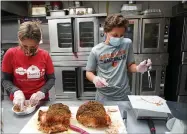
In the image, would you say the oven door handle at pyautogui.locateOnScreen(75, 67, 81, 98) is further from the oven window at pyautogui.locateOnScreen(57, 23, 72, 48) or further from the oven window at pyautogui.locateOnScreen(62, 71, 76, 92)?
the oven window at pyautogui.locateOnScreen(57, 23, 72, 48)

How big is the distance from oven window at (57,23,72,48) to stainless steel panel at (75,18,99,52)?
136 millimetres

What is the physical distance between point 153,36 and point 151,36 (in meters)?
0.03

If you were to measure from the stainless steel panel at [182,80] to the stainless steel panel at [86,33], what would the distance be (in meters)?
1.42

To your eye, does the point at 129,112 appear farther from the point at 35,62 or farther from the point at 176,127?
the point at 35,62

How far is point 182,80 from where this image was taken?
254 centimetres

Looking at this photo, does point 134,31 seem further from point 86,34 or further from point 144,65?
point 144,65

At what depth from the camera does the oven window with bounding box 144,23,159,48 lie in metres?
2.65

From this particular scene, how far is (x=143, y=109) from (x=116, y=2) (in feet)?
8.87

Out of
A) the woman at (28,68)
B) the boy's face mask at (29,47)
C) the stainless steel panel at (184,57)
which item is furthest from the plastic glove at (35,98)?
the stainless steel panel at (184,57)

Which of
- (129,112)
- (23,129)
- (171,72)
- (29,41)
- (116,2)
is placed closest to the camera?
(23,129)

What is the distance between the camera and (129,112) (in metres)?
1.07

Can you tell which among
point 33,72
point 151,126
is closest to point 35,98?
point 33,72

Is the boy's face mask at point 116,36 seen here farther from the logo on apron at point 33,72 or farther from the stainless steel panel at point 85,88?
the stainless steel panel at point 85,88

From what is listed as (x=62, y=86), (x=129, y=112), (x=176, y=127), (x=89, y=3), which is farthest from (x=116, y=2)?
(x=176, y=127)
